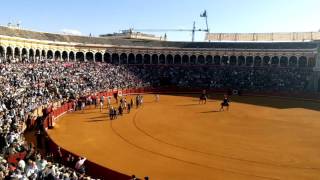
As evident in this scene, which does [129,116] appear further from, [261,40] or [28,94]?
[261,40]

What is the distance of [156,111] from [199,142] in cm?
1701

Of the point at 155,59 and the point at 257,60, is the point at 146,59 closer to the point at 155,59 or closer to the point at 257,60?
the point at 155,59

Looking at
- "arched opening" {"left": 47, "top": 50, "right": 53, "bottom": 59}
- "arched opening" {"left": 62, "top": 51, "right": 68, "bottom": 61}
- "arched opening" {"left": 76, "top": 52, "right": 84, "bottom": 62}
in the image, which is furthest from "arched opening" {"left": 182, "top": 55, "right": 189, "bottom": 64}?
"arched opening" {"left": 47, "top": 50, "right": 53, "bottom": 59}

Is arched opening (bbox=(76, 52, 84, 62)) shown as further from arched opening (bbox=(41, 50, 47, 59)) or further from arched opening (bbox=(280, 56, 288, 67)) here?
arched opening (bbox=(280, 56, 288, 67))

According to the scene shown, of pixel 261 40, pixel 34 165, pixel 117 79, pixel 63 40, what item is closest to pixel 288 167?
pixel 34 165

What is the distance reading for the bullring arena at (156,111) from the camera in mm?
22922

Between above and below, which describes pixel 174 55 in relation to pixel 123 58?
above

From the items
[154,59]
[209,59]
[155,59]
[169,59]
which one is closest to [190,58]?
→ [209,59]

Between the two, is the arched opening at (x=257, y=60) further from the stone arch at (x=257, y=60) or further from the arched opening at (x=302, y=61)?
the arched opening at (x=302, y=61)

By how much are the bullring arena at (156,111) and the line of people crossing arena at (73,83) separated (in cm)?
14

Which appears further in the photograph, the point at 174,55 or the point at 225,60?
the point at 174,55

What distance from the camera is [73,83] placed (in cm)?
5728

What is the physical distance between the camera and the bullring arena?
22.9 m

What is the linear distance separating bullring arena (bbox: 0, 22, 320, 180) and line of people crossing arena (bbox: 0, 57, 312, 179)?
14 centimetres
